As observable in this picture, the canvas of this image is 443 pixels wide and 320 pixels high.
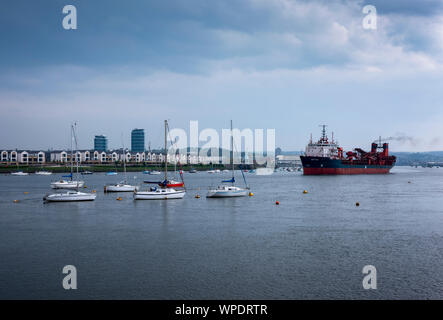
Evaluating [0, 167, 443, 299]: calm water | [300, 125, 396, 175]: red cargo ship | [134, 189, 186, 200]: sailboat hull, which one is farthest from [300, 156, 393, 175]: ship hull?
[0, 167, 443, 299]: calm water

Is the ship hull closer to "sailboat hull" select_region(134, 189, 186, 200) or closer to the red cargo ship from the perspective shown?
the red cargo ship

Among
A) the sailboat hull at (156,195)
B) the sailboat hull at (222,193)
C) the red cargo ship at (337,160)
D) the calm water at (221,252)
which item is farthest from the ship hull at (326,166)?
the calm water at (221,252)

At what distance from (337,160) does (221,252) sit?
10572 cm

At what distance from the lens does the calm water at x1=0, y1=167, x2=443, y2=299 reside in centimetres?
1848

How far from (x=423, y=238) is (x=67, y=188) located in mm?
68866

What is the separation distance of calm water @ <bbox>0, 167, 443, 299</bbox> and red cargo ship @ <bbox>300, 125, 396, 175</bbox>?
3164 inches

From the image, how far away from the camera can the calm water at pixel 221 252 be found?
18.5 meters

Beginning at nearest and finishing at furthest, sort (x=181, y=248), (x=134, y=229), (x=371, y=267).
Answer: (x=371, y=267), (x=181, y=248), (x=134, y=229)

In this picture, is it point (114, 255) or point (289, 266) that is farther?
point (114, 255)

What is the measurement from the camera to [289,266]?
21.9 m

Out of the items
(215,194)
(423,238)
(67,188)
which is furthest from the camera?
(67,188)
